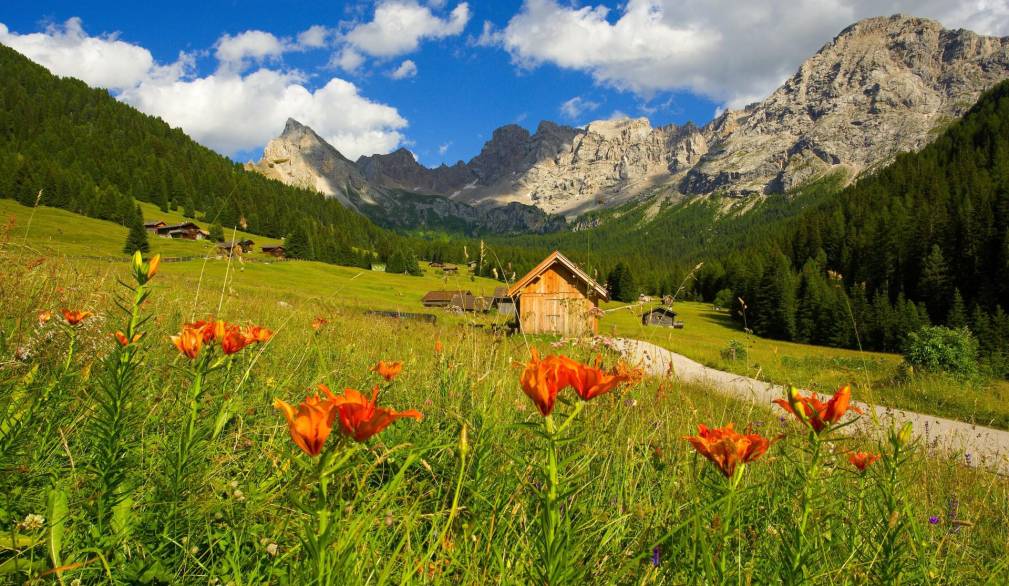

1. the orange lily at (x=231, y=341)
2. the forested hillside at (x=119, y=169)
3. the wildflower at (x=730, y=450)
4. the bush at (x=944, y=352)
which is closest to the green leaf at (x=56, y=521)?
the orange lily at (x=231, y=341)

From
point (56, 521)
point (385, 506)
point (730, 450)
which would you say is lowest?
point (385, 506)

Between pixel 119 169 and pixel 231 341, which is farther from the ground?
pixel 119 169

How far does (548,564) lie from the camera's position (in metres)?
0.96

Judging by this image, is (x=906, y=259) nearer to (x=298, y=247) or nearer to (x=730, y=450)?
(x=730, y=450)

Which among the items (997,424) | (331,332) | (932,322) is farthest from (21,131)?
(932,322)

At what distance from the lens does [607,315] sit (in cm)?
2514

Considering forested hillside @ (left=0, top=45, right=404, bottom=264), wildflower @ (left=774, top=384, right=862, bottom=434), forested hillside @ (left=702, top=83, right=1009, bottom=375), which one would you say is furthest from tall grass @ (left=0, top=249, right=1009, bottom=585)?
forested hillside @ (left=0, top=45, right=404, bottom=264)

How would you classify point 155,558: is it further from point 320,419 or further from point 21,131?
point 21,131

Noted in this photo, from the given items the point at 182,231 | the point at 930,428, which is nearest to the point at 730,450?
the point at 930,428

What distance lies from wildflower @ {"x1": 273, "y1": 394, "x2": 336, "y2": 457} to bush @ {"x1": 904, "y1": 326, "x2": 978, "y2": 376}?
857 inches

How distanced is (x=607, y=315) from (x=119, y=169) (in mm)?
124958

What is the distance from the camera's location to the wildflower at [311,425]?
0.81 metres

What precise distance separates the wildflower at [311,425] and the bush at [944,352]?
71.4 feet

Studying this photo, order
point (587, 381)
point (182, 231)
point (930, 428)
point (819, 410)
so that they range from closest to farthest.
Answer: point (587, 381)
point (819, 410)
point (930, 428)
point (182, 231)
